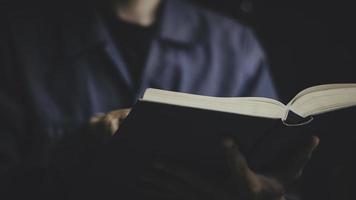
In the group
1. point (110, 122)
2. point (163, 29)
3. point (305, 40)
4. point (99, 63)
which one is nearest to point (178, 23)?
point (163, 29)

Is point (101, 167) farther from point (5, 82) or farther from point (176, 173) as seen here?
point (5, 82)

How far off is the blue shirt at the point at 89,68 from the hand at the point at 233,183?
0.40m

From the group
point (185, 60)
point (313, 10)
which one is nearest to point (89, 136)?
point (185, 60)

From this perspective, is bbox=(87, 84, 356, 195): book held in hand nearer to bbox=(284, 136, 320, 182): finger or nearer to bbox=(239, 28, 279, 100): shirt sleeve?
bbox=(284, 136, 320, 182): finger

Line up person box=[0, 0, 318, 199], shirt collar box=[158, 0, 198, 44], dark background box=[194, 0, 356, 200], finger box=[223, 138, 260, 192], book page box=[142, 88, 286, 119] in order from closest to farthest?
book page box=[142, 88, 286, 119]
finger box=[223, 138, 260, 192]
person box=[0, 0, 318, 199]
shirt collar box=[158, 0, 198, 44]
dark background box=[194, 0, 356, 200]

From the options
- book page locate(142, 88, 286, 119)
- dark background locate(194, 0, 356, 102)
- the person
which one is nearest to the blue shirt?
the person

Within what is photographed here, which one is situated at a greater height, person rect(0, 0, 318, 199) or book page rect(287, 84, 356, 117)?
book page rect(287, 84, 356, 117)

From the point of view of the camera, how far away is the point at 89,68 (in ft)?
3.95

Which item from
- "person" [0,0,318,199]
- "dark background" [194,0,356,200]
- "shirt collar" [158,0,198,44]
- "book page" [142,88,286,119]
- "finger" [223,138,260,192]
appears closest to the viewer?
"book page" [142,88,286,119]

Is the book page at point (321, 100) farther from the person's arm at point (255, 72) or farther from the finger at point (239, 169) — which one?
the person's arm at point (255, 72)

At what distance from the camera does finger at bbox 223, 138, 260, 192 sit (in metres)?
0.72

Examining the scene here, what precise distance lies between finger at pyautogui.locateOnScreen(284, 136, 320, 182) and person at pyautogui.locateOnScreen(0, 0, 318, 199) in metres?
0.45

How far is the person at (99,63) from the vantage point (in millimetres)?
1148

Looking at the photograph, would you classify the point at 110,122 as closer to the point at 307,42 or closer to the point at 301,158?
the point at 301,158
